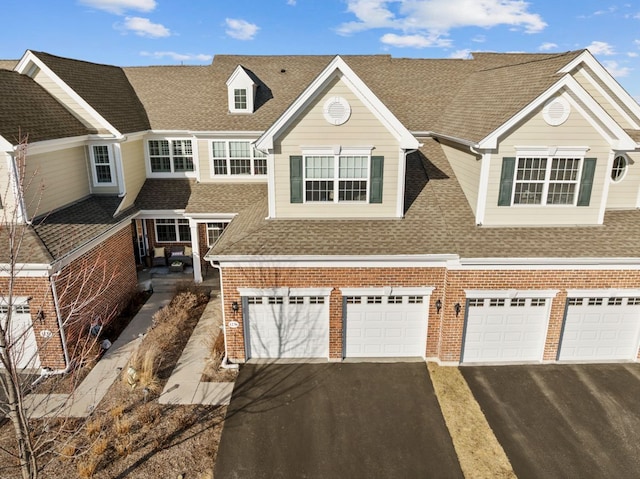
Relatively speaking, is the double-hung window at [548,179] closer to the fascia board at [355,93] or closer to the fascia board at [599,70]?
the fascia board at [599,70]

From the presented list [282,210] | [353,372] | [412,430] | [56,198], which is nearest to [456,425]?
[412,430]

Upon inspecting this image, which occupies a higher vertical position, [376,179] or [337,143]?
[337,143]

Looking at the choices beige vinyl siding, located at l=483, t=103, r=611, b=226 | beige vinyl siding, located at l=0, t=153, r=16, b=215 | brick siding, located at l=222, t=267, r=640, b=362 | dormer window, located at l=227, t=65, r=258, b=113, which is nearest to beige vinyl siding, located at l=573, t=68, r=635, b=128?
beige vinyl siding, located at l=483, t=103, r=611, b=226

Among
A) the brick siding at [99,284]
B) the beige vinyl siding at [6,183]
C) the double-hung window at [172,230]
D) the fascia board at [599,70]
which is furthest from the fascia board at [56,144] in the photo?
the fascia board at [599,70]

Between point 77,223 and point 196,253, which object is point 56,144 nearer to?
point 77,223

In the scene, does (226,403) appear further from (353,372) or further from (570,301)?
(570,301)

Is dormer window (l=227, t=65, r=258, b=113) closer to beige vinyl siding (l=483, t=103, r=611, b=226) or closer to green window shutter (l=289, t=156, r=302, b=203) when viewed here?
green window shutter (l=289, t=156, r=302, b=203)

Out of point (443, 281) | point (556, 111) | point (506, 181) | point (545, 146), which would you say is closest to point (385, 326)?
point (443, 281)
